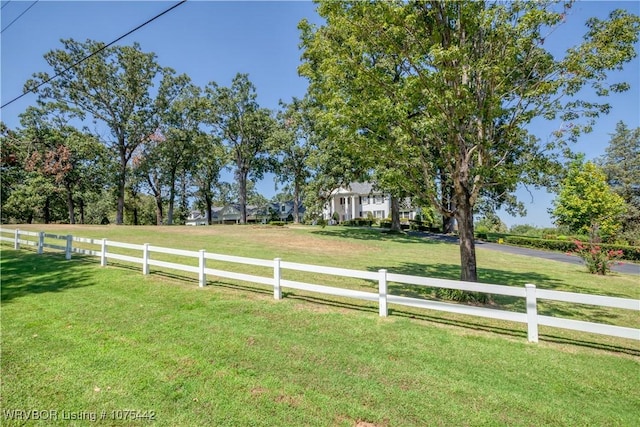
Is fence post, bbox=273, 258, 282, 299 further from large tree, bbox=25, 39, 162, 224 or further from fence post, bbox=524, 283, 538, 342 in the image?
large tree, bbox=25, 39, 162, 224

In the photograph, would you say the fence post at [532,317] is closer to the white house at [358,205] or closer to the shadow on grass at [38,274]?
the shadow on grass at [38,274]

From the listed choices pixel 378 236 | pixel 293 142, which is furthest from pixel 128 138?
pixel 378 236

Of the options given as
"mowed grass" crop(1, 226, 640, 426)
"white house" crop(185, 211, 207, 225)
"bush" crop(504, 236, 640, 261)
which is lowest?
"bush" crop(504, 236, 640, 261)

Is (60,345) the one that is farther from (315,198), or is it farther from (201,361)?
(315,198)

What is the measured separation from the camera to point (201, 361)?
4.72 m

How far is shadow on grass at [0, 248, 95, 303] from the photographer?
329 inches

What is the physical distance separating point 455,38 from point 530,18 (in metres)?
1.72

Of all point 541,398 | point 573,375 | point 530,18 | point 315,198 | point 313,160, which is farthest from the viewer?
point 315,198

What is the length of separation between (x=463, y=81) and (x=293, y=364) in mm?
8025

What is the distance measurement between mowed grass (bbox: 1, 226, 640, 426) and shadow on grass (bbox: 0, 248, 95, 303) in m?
0.57

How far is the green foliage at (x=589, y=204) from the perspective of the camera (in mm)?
30278

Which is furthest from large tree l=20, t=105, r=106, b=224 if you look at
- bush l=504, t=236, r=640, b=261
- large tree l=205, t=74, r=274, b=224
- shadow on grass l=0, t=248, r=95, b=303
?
bush l=504, t=236, r=640, b=261

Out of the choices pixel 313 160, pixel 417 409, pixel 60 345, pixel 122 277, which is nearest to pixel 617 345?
pixel 417 409

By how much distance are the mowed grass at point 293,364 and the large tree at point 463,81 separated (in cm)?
393
